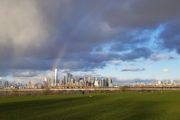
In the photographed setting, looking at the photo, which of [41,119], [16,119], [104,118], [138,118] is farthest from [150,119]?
[16,119]

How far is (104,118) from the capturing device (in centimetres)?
4588

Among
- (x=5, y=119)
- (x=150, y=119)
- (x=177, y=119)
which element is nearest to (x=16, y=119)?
(x=5, y=119)

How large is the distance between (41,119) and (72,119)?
352 centimetres

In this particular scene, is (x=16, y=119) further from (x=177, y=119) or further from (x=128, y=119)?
(x=177, y=119)

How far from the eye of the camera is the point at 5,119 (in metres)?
45.7

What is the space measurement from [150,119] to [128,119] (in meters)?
2.53

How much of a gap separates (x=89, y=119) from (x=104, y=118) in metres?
2.26

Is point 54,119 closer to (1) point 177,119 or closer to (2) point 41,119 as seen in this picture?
(2) point 41,119

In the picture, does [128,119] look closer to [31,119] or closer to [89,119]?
[89,119]

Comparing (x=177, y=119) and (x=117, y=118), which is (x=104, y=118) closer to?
(x=117, y=118)

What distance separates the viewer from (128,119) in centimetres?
4472

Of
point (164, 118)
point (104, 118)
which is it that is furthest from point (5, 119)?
point (164, 118)

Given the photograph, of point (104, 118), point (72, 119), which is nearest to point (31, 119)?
point (72, 119)

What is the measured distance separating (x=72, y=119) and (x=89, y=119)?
189 cm
